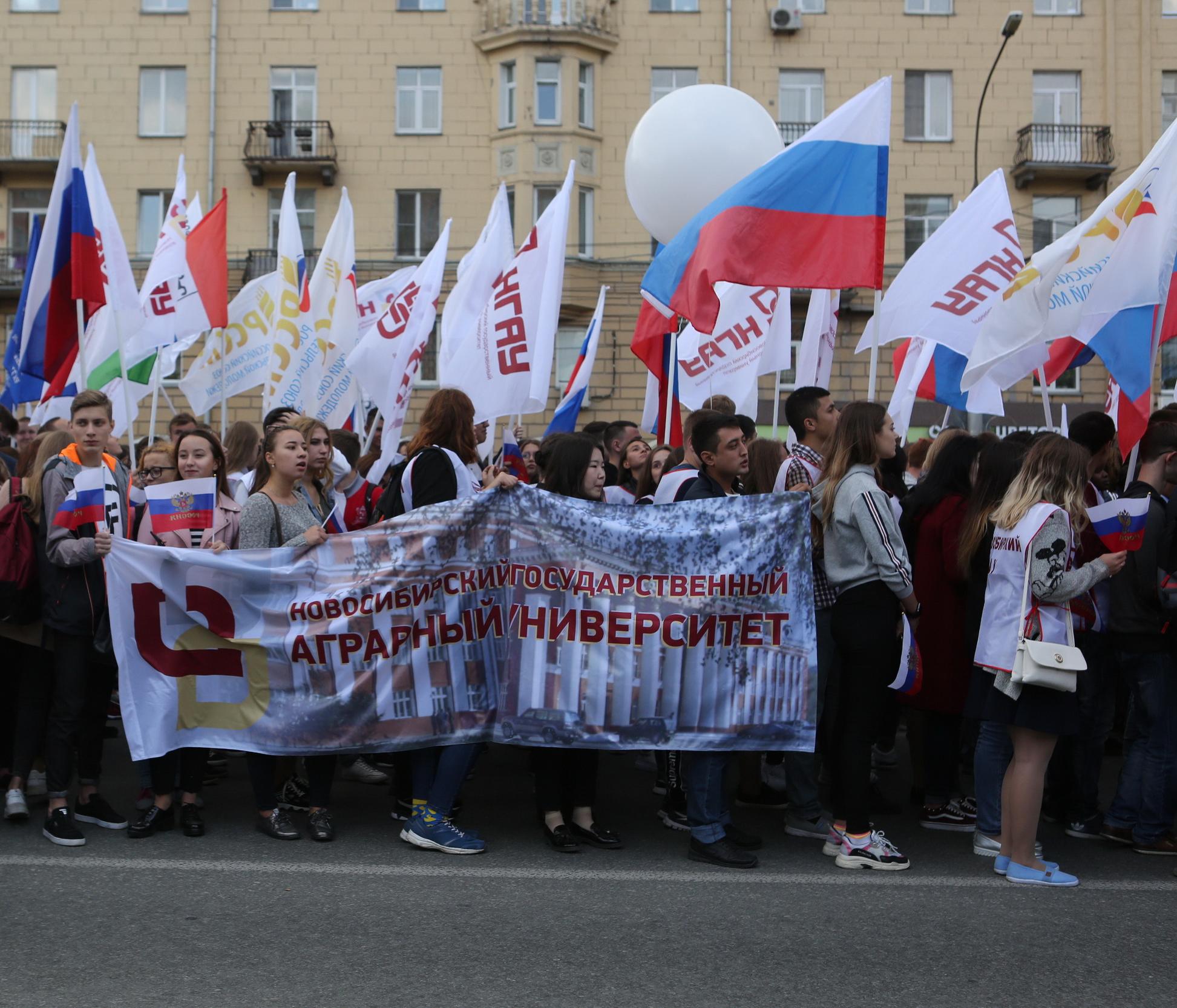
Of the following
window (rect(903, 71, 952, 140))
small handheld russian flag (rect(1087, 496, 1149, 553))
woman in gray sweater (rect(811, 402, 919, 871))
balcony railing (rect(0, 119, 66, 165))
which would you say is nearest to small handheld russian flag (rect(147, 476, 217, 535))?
woman in gray sweater (rect(811, 402, 919, 871))

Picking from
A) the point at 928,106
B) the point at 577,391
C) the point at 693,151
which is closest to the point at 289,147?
the point at 928,106

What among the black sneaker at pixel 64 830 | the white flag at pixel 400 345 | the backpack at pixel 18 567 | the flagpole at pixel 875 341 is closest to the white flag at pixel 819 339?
the flagpole at pixel 875 341

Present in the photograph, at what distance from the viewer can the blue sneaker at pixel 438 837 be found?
613 cm

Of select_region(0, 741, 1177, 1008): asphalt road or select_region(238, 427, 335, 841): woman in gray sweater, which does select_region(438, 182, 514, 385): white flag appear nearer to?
select_region(238, 427, 335, 841): woman in gray sweater

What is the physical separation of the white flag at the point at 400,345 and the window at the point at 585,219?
19.1 m

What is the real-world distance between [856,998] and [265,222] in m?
29.3

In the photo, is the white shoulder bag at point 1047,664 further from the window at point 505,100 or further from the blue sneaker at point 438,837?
the window at point 505,100

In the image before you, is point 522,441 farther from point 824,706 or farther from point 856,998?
point 856,998

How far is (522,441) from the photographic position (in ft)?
40.9

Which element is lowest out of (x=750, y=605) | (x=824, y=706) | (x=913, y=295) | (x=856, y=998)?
(x=856, y=998)

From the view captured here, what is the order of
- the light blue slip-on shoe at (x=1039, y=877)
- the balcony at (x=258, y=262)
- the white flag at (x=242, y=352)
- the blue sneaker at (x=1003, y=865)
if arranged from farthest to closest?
1. the balcony at (x=258, y=262)
2. the white flag at (x=242, y=352)
3. the blue sneaker at (x=1003, y=865)
4. the light blue slip-on shoe at (x=1039, y=877)

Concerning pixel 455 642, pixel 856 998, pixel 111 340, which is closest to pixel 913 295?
pixel 455 642

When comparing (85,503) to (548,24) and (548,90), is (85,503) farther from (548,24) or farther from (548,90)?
(548,24)

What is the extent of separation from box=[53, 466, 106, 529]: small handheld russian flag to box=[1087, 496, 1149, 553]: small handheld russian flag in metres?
4.41
